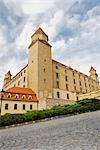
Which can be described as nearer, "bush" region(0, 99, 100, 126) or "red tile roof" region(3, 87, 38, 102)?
"bush" region(0, 99, 100, 126)

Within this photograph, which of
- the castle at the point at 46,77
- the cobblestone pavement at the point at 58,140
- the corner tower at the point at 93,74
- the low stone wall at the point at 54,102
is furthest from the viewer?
the corner tower at the point at 93,74

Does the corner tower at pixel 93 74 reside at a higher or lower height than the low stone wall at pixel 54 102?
higher

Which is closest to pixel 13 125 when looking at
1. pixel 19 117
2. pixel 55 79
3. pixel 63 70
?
pixel 19 117

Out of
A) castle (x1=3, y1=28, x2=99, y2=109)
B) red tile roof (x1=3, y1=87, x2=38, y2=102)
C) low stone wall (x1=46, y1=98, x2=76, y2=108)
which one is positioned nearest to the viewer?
red tile roof (x1=3, y1=87, x2=38, y2=102)

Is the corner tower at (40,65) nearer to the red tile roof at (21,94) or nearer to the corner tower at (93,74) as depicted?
the red tile roof at (21,94)

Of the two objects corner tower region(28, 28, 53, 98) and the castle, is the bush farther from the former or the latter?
corner tower region(28, 28, 53, 98)

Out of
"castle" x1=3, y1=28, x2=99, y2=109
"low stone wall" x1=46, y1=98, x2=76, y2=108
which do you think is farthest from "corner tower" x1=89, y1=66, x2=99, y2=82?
"low stone wall" x1=46, y1=98, x2=76, y2=108

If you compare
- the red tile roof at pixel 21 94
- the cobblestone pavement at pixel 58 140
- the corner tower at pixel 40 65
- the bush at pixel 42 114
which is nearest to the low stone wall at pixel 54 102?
the corner tower at pixel 40 65

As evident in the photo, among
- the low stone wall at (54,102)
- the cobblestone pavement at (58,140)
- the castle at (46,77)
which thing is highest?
the castle at (46,77)

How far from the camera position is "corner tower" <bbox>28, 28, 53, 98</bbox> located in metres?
57.2

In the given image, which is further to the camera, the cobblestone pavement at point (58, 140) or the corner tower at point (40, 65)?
the corner tower at point (40, 65)

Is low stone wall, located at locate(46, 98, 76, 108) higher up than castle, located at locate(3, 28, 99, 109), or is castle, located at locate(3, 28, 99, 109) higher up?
castle, located at locate(3, 28, 99, 109)

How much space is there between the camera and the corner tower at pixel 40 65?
5716 centimetres

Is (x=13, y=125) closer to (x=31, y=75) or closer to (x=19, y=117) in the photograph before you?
(x=19, y=117)
